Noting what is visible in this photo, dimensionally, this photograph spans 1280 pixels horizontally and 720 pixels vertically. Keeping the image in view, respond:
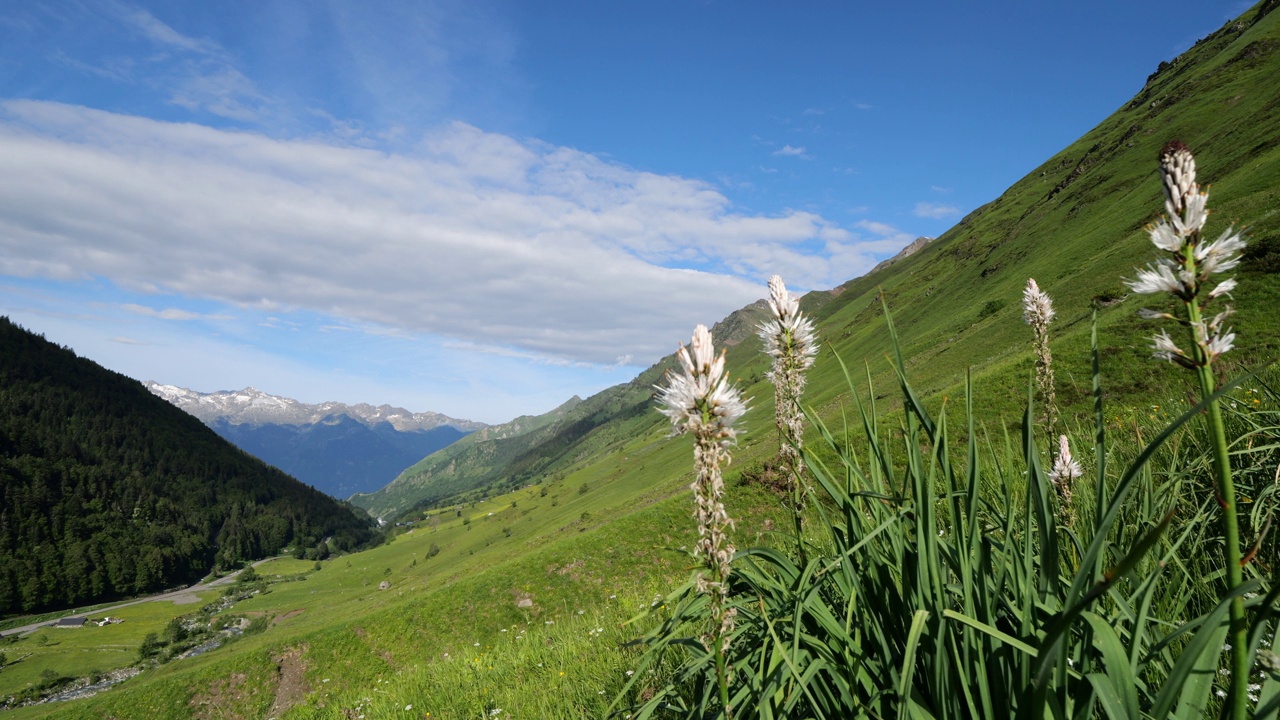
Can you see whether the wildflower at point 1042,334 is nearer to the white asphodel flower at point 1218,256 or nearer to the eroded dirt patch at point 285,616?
the white asphodel flower at point 1218,256

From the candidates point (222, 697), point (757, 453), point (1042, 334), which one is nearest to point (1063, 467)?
point (1042, 334)

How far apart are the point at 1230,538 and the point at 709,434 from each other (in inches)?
69.8

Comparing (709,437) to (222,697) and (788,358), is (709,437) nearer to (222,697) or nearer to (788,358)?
(788,358)

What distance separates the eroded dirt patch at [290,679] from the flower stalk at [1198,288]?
3767cm

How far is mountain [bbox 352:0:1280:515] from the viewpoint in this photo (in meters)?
24.5

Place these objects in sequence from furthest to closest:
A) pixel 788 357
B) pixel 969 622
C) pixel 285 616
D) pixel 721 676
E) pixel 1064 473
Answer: pixel 285 616 → pixel 1064 473 → pixel 788 357 → pixel 721 676 → pixel 969 622

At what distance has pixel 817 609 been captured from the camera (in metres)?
3.32

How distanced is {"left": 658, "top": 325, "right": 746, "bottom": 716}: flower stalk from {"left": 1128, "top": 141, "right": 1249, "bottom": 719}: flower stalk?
1.59 m

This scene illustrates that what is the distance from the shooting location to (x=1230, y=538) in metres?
1.65

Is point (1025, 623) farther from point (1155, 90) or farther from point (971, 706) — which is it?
point (1155, 90)

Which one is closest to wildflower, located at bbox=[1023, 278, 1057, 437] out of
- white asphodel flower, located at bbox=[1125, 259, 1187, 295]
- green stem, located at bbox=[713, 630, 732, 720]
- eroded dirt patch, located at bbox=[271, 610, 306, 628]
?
white asphodel flower, located at bbox=[1125, 259, 1187, 295]

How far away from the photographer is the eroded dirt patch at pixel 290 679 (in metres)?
30.6

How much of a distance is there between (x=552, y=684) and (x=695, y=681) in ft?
7.94

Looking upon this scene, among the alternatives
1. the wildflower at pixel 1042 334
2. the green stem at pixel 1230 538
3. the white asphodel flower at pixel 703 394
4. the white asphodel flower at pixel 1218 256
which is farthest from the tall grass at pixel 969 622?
the wildflower at pixel 1042 334
